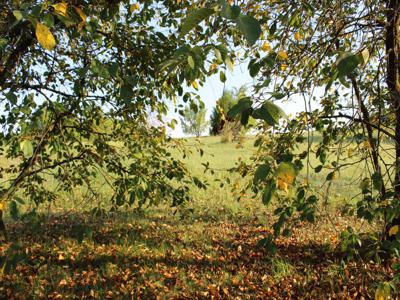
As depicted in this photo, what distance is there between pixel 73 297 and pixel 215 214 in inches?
171

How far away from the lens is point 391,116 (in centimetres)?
383

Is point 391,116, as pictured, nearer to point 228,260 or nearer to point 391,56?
point 391,56

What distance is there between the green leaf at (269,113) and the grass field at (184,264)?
5.48ft

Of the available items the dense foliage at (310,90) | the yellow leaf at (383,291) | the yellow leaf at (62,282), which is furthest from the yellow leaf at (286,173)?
the yellow leaf at (62,282)

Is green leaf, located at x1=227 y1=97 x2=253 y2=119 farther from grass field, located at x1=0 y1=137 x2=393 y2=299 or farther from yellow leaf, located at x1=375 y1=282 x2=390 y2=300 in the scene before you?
grass field, located at x1=0 y1=137 x2=393 y2=299

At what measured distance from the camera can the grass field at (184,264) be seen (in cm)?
394

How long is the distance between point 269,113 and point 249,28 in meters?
0.25

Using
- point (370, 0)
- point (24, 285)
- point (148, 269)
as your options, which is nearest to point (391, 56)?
point (370, 0)

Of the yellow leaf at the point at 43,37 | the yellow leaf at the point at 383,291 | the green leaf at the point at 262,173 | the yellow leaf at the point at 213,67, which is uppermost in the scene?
the yellow leaf at the point at 213,67

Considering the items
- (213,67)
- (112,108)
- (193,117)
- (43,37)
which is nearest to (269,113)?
(43,37)

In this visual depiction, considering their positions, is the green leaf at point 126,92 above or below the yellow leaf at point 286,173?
above

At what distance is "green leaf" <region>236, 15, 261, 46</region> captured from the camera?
0.85 meters

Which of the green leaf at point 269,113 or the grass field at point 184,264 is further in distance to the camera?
the grass field at point 184,264

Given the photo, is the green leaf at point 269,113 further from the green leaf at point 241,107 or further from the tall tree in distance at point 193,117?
the tall tree in distance at point 193,117
